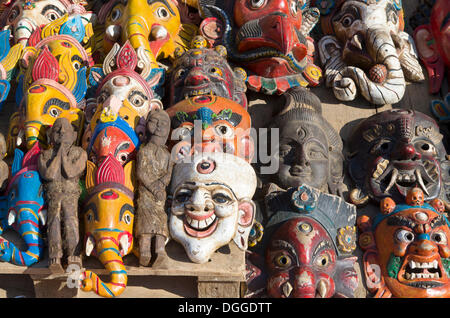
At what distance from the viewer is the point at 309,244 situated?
5469mm

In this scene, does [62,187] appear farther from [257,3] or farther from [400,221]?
[257,3]

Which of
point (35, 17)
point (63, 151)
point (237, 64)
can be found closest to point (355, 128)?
point (237, 64)

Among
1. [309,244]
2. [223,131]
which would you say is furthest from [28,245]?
[309,244]

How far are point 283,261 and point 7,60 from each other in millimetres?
3792

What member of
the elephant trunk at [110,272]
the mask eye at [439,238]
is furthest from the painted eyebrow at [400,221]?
the elephant trunk at [110,272]

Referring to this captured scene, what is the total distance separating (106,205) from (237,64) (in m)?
2.80

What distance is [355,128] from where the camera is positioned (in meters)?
6.84

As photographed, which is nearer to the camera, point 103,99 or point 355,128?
point 103,99

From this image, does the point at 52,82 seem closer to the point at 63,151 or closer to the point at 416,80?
the point at 63,151

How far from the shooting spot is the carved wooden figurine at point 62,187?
5117 millimetres

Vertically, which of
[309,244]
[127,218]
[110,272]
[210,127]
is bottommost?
[110,272]

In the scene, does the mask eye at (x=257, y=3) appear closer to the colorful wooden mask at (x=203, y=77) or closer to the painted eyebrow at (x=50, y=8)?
the colorful wooden mask at (x=203, y=77)

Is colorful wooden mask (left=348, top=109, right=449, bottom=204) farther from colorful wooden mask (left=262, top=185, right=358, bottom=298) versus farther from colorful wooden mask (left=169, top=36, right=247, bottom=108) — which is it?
colorful wooden mask (left=169, top=36, right=247, bottom=108)

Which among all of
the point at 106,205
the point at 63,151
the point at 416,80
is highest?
the point at 416,80
